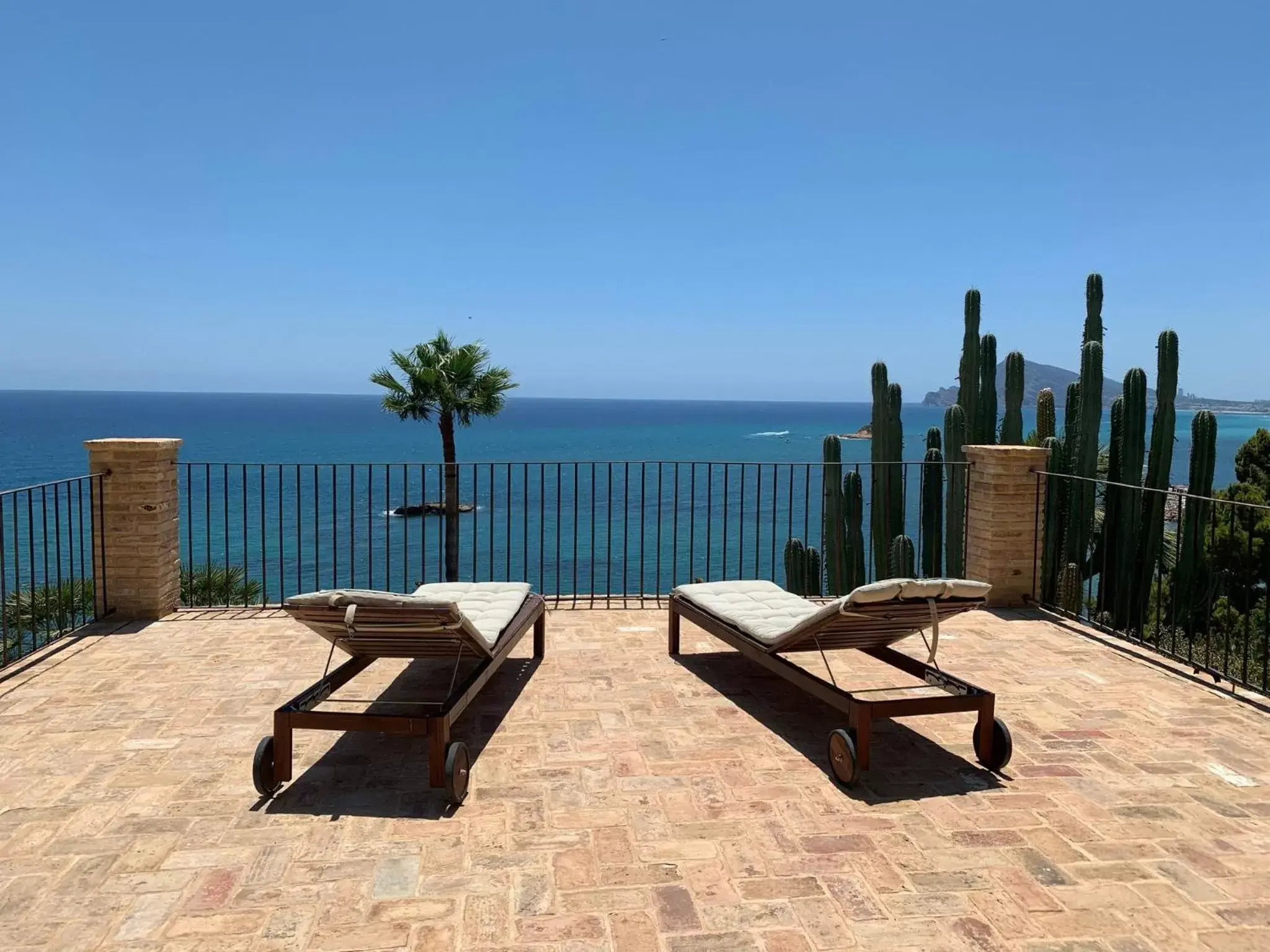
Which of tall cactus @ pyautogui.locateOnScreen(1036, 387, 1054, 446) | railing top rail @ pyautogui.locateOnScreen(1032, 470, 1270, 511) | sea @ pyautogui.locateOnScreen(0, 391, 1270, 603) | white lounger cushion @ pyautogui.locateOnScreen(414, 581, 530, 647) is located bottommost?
sea @ pyautogui.locateOnScreen(0, 391, 1270, 603)

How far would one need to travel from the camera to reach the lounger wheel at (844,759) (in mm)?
2912

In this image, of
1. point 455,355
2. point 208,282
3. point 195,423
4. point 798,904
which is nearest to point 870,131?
point 455,355

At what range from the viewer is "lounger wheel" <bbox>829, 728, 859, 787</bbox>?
2.91 m

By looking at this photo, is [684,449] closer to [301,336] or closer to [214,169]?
[301,336]

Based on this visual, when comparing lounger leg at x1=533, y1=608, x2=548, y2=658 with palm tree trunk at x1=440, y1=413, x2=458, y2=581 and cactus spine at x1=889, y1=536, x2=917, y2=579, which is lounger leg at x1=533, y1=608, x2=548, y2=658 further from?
cactus spine at x1=889, y1=536, x2=917, y2=579

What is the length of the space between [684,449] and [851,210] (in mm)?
63168

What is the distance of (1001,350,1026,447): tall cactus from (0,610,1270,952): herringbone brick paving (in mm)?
7908

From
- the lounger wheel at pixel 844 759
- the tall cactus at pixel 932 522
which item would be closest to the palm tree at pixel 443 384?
the tall cactus at pixel 932 522

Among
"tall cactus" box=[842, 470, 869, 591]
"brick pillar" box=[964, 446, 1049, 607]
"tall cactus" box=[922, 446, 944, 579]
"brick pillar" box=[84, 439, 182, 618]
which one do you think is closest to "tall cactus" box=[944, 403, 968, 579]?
"tall cactus" box=[922, 446, 944, 579]

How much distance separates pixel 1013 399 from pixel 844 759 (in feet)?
33.8

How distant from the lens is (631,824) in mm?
2645

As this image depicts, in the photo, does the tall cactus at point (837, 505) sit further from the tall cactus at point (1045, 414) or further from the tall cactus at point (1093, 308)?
the tall cactus at point (1093, 308)

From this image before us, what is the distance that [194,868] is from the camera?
2336 mm

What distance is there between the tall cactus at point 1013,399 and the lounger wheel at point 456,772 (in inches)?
404
